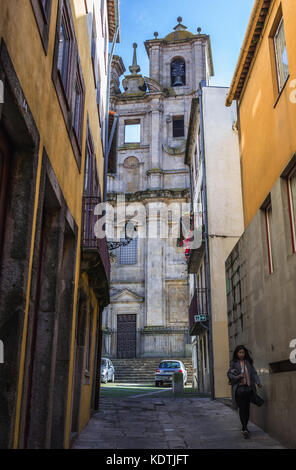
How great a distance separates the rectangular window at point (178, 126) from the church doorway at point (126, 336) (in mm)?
15339

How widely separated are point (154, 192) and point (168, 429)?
97.3 ft

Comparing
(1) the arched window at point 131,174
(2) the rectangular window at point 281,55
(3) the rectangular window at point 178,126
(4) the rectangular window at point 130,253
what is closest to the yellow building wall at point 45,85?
(2) the rectangular window at point 281,55

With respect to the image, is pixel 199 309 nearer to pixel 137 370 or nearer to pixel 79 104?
pixel 137 370

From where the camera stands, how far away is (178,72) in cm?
4316

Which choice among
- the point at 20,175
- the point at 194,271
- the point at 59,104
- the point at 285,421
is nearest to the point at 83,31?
the point at 59,104

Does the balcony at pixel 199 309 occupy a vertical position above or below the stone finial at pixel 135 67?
below

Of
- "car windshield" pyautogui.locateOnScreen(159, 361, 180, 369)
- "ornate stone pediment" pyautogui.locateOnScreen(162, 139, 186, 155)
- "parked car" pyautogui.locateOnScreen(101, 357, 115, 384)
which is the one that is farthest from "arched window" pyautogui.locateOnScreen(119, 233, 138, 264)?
"car windshield" pyautogui.locateOnScreen(159, 361, 180, 369)

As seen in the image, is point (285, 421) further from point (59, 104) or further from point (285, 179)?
point (59, 104)

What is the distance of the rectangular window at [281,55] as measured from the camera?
8.38 m

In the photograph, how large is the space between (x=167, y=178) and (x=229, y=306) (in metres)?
27.9

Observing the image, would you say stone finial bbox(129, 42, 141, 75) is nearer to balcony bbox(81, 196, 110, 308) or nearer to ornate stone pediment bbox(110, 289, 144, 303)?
ornate stone pediment bbox(110, 289, 144, 303)

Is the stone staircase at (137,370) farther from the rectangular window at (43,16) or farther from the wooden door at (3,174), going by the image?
the wooden door at (3,174)

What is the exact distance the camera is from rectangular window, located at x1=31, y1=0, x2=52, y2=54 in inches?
202

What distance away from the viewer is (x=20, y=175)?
15.9 feet
